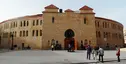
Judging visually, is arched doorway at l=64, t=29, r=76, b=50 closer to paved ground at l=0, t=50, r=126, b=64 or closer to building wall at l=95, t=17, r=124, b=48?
building wall at l=95, t=17, r=124, b=48

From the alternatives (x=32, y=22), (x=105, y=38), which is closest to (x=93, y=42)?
(x=105, y=38)

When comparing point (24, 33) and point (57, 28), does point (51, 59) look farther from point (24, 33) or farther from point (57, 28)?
point (24, 33)

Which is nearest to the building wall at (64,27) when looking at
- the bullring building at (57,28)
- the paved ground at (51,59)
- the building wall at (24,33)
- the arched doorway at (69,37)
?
the bullring building at (57,28)

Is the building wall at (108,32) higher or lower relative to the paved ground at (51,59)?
higher

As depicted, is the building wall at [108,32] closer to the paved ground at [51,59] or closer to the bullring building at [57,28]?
the bullring building at [57,28]

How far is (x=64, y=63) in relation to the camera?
57.6ft

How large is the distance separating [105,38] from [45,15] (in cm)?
2016

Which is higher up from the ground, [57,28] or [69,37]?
[57,28]

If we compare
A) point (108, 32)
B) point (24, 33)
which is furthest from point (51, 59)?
point (108, 32)

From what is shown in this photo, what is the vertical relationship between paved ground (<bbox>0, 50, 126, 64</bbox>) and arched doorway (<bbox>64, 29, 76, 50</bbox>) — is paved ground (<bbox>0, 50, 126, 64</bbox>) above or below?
below

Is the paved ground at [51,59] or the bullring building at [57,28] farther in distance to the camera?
the bullring building at [57,28]

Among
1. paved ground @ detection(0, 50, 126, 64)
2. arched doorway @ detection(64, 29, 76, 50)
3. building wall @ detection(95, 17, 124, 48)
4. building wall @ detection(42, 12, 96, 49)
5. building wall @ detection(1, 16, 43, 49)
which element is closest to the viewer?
paved ground @ detection(0, 50, 126, 64)

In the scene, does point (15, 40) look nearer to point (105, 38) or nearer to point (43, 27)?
point (43, 27)

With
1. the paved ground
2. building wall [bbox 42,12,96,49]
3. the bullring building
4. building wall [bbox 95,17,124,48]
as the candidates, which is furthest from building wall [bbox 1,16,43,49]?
the paved ground
